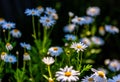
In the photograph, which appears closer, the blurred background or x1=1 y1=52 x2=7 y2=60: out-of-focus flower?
x1=1 y1=52 x2=7 y2=60: out-of-focus flower

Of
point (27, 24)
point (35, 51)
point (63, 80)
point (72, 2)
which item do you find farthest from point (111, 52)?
point (63, 80)

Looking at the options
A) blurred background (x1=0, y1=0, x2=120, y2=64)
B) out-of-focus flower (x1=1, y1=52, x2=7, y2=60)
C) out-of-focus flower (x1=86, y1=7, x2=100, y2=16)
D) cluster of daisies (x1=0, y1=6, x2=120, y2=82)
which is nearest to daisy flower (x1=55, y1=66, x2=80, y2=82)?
cluster of daisies (x1=0, y1=6, x2=120, y2=82)

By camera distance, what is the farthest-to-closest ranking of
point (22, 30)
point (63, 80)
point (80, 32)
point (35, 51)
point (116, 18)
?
point (116, 18) → point (80, 32) → point (22, 30) → point (35, 51) → point (63, 80)

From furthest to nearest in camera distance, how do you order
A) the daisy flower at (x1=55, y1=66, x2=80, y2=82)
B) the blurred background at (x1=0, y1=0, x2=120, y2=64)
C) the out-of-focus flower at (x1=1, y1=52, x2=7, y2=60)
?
the blurred background at (x1=0, y1=0, x2=120, y2=64) < the out-of-focus flower at (x1=1, y1=52, x2=7, y2=60) < the daisy flower at (x1=55, y1=66, x2=80, y2=82)

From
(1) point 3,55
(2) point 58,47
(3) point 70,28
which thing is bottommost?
(1) point 3,55

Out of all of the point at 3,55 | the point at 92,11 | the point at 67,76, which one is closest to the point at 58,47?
the point at 3,55

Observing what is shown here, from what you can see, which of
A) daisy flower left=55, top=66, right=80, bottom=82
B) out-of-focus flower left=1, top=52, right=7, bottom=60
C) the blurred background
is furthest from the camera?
the blurred background

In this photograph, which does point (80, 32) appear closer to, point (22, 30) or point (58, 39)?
point (58, 39)

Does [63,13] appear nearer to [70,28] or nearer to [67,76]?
[70,28]

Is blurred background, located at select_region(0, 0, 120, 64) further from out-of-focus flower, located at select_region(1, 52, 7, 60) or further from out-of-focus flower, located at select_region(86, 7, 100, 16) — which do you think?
out-of-focus flower, located at select_region(1, 52, 7, 60)
